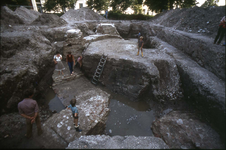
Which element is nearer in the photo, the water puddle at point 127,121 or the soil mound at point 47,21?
the water puddle at point 127,121

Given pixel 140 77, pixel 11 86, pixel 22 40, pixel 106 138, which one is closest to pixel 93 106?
pixel 106 138

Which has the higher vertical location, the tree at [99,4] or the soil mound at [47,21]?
the tree at [99,4]

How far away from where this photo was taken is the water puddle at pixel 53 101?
224 inches

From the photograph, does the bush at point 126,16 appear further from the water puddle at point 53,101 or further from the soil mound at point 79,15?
the water puddle at point 53,101

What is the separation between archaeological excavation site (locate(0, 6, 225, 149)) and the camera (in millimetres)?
3709

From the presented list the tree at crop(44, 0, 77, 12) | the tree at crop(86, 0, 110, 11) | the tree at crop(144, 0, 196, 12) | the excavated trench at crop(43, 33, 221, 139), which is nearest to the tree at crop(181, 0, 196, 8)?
the tree at crop(144, 0, 196, 12)

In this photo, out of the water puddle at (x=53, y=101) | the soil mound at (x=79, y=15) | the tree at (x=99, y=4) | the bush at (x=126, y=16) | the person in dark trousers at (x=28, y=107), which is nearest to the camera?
the person in dark trousers at (x=28, y=107)

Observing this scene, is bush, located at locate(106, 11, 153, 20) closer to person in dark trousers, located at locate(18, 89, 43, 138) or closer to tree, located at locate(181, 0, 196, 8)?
tree, located at locate(181, 0, 196, 8)

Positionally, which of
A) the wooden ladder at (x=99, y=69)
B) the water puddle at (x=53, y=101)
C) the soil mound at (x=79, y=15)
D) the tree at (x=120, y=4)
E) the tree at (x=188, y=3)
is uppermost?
the tree at (x=120, y=4)

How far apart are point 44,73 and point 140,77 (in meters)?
5.70

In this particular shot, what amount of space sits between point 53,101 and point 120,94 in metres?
3.76

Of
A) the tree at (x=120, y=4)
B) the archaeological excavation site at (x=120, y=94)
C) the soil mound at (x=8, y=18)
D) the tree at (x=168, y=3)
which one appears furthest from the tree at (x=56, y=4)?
the tree at (x=168, y=3)

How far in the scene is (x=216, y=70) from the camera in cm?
486

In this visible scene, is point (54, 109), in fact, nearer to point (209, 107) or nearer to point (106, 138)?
point (106, 138)
